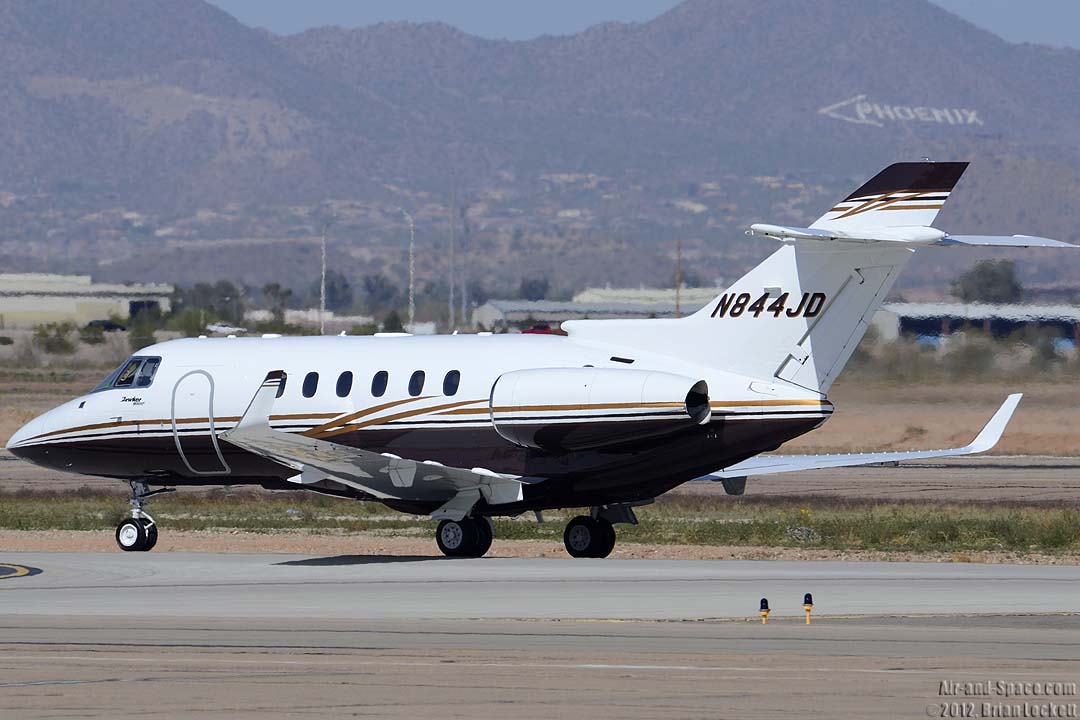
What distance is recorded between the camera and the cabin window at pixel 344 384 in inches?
1190

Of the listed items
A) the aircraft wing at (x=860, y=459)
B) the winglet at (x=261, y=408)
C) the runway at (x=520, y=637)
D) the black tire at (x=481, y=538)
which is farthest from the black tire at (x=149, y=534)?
the aircraft wing at (x=860, y=459)

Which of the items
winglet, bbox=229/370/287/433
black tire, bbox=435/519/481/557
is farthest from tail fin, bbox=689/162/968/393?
winglet, bbox=229/370/287/433

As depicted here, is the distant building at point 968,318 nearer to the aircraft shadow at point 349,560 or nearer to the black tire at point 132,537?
the aircraft shadow at point 349,560

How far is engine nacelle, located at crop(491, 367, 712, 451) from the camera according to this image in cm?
2733

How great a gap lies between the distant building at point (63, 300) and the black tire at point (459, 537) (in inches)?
3409

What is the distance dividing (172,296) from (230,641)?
357 feet

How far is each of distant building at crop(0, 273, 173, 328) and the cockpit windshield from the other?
82563 mm

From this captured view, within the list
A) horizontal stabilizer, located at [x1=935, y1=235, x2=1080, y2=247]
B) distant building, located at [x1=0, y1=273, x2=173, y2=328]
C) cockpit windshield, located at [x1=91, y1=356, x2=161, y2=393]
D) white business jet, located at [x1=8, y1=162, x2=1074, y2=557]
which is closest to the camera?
horizontal stabilizer, located at [x1=935, y1=235, x2=1080, y2=247]

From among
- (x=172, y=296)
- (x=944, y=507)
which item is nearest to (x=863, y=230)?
(x=944, y=507)

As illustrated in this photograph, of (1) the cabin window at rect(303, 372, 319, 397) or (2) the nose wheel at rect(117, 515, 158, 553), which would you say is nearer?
(1) the cabin window at rect(303, 372, 319, 397)

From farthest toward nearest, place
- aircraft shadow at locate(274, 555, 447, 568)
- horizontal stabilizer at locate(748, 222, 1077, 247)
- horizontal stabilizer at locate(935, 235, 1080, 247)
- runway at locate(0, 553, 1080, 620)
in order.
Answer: aircraft shadow at locate(274, 555, 447, 568)
horizontal stabilizer at locate(748, 222, 1077, 247)
horizontal stabilizer at locate(935, 235, 1080, 247)
runway at locate(0, 553, 1080, 620)

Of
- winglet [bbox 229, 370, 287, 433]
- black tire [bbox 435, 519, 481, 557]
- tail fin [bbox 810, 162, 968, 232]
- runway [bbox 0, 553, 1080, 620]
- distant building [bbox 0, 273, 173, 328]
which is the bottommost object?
runway [bbox 0, 553, 1080, 620]

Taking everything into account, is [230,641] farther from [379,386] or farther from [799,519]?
[799,519]

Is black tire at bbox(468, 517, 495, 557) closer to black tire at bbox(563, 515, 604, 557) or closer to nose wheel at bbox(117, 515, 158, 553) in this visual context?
black tire at bbox(563, 515, 604, 557)
